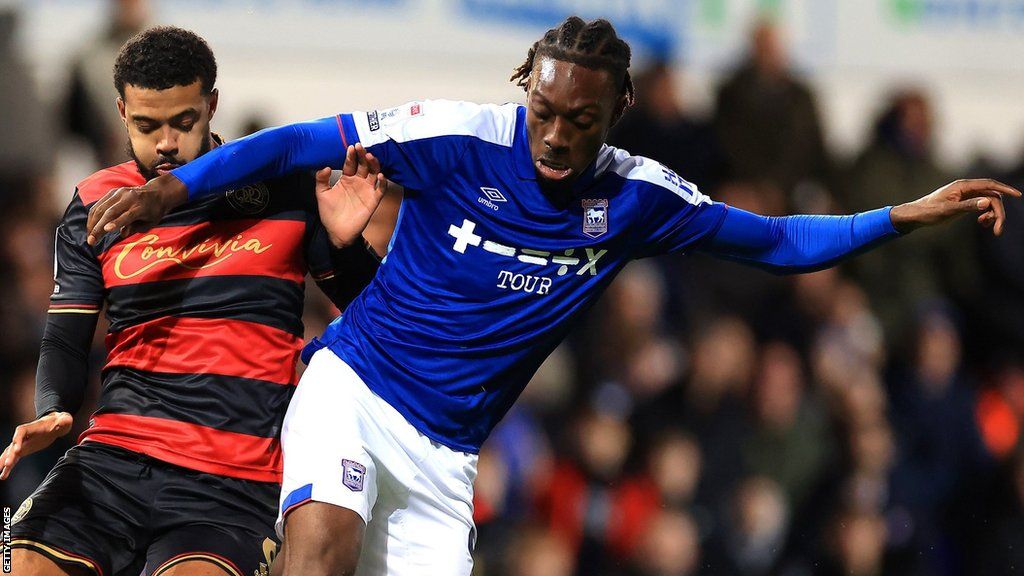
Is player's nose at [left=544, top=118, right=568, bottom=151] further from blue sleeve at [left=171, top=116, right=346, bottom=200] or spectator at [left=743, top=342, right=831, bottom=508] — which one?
spectator at [left=743, top=342, right=831, bottom=508]

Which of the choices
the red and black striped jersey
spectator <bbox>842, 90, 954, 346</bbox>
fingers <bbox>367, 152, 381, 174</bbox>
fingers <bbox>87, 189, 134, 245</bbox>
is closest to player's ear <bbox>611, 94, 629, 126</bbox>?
fingers <bbox>367, 152, 381, 174</bbox>

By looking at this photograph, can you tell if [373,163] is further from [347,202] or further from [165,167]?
[165,167]

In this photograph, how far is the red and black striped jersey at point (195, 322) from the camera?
4.13 metres

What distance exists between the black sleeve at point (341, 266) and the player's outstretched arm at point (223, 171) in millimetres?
274

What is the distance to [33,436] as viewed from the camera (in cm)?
383

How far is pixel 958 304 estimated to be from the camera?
9844mm

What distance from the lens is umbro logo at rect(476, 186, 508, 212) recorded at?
4.22 metres

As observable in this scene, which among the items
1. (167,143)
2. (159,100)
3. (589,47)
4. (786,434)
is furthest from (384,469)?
(786,434)

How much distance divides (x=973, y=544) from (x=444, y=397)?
5758 millimetres

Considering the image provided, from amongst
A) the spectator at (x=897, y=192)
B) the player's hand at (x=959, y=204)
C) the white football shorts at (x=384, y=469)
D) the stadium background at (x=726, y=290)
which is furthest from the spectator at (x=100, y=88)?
the player's hand at (x=959, y=204)

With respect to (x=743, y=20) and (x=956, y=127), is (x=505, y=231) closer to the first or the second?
(x=743, y=20)

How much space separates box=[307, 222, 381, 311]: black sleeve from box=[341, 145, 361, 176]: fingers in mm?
236

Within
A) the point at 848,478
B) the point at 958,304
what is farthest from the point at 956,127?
the point at 848,478

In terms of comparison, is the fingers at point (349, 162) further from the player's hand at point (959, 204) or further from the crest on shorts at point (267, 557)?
the player's hand at point (959, 204)
